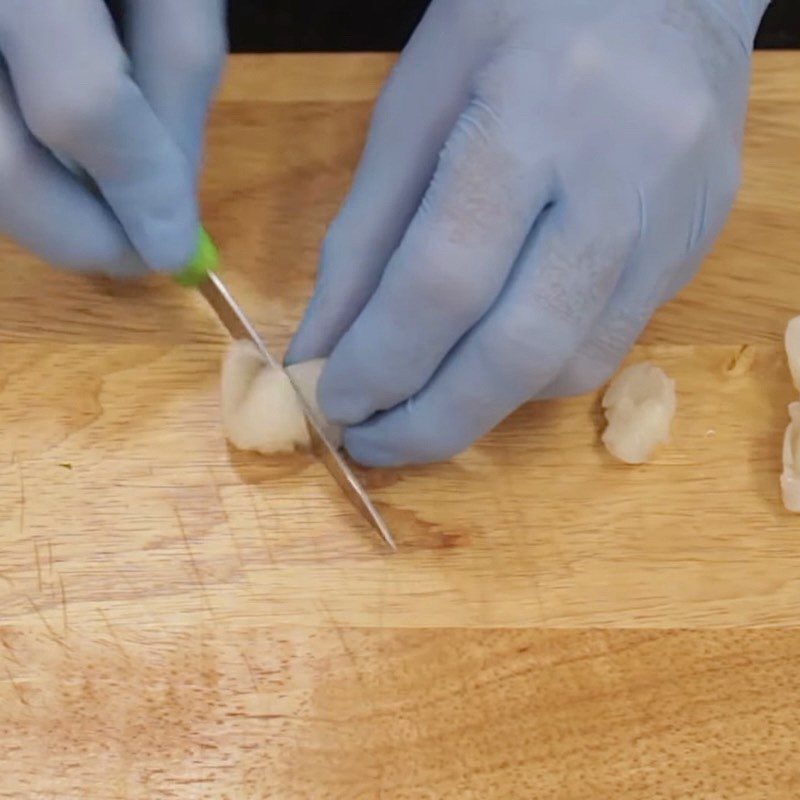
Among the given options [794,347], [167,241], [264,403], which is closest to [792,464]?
[794,347]

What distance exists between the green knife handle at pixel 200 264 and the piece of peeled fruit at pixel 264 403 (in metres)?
0.08

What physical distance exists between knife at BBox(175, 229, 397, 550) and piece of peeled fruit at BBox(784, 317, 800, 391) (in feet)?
1.37

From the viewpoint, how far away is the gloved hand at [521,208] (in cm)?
92

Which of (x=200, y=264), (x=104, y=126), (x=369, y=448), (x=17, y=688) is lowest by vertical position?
(x=17, y=688)

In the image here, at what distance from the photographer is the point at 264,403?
1026 mm

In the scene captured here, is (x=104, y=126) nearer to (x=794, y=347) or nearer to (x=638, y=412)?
(x=638, y=412)

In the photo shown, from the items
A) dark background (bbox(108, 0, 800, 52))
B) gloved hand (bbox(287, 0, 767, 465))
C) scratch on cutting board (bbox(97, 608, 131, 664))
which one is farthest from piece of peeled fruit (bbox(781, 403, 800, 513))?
scratch on cutting board (bbox(97, 608, 131, 664))

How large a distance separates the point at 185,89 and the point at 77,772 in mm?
584

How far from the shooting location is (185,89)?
0.97m

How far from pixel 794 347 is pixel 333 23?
631mm

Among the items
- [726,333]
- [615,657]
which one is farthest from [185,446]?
A: [726,333]

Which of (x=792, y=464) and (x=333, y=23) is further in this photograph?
(x=333, y=23)

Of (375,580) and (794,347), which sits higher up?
(794,347)

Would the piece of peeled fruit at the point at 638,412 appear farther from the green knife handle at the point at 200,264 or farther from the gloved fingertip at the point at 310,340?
the green knife handle at the point at 200,264
